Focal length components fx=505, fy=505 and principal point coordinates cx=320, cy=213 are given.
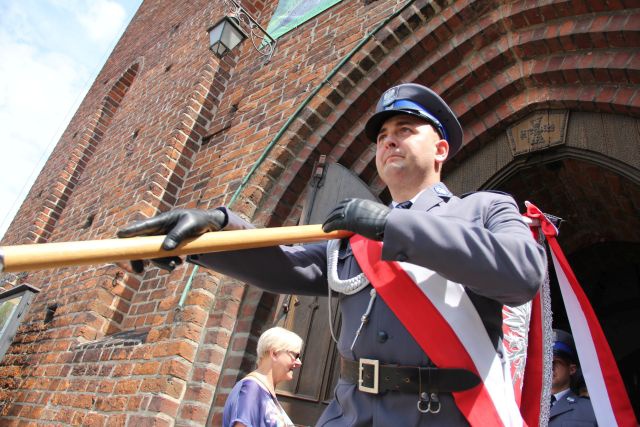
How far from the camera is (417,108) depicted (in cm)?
148

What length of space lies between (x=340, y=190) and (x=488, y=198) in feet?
5.58

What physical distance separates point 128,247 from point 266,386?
1.53 metres

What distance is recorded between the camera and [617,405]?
Result: 68.4 inches

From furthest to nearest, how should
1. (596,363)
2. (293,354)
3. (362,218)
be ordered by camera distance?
(293,354) < (596,363) < (362,218)

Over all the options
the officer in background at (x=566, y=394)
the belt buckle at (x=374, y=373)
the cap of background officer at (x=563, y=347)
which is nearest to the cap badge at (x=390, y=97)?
the belt buckle at (x=374, y=373)

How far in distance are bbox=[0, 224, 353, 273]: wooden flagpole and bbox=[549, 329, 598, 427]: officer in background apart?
6.06ft

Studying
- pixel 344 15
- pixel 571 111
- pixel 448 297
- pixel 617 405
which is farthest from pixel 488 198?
pixel 344 15

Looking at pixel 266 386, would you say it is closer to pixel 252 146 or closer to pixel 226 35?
pixel 252 146

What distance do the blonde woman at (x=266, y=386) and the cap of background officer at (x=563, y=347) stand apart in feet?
4.82

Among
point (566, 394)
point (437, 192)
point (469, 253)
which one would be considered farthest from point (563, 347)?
point (469, 253)

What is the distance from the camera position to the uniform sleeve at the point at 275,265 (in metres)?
1.34

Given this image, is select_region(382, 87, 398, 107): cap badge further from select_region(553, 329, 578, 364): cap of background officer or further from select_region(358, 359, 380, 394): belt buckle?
select_region(553, 329, 578, 364): cap of background officer

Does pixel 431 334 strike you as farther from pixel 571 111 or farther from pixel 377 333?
pixel 571 111

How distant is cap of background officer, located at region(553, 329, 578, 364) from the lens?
9.44 ft
